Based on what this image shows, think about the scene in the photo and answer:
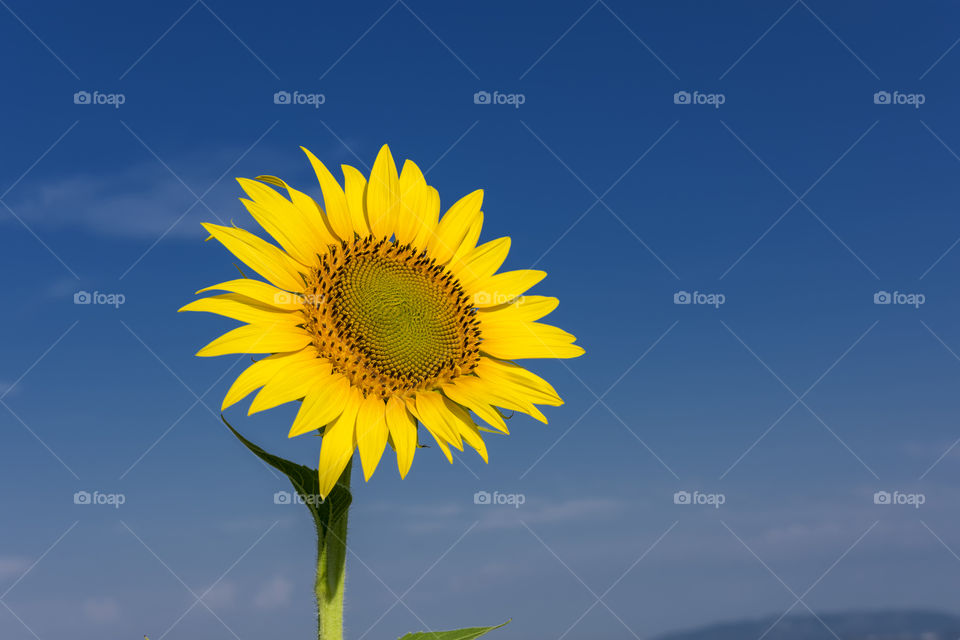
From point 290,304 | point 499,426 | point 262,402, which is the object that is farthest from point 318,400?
point 499,426

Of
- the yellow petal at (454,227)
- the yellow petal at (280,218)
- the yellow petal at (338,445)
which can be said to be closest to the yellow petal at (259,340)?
the yellow petal at (338,445)

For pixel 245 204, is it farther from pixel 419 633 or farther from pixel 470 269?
pixel 419 633

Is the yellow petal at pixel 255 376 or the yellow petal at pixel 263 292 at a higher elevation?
the yellow petal at pixel 263 292

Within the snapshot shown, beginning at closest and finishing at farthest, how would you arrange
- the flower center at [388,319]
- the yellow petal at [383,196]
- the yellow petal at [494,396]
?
the flower center at [388,319] < the yellow petal at [494,396] < the yellow petal at [383,196]

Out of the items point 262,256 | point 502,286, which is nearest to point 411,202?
point 502,286

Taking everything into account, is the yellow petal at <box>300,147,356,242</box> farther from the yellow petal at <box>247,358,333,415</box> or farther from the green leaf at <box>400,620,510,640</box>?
the green leaf at <box>400,620,510,640</box>

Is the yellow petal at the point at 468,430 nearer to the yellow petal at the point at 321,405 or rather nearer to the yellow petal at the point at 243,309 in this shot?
the yellow petal at the point at 321,405
